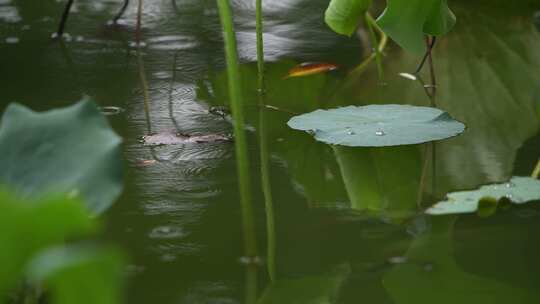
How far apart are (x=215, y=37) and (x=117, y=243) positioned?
1.46 metres

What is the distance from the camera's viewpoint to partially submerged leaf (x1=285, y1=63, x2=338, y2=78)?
98.3 inches

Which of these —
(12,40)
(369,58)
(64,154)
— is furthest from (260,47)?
(64,154)

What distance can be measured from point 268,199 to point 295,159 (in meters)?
0.25

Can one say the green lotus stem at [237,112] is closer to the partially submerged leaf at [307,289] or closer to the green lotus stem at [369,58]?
the partially submerged leaf at [307,289]

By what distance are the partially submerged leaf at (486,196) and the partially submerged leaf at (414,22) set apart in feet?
1.34

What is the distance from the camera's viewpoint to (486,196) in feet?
5.28

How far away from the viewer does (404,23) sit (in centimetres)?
199

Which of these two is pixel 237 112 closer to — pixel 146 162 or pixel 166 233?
pixel 166 233

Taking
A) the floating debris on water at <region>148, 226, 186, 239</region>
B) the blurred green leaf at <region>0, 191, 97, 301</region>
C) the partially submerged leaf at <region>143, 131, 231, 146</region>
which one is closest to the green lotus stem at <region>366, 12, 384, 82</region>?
the partially submerged leaf at <region>143, 131, 231, 146</region>

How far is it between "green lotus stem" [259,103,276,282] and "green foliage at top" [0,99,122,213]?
477mm

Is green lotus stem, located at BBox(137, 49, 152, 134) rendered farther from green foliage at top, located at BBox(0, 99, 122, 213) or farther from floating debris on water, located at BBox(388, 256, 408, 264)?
green foliage at top, located at BBox(0, 99, 122, 213)

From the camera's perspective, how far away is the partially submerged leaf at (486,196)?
5.23 feet

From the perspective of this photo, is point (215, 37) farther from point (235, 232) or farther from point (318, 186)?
point (235, 232)

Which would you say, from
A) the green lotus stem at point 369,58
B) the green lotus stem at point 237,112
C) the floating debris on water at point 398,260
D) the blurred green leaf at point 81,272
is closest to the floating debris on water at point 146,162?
the green lotus stem at point 237,112
